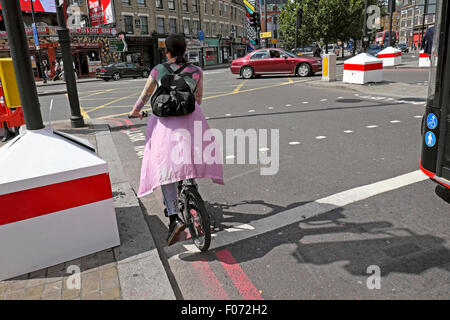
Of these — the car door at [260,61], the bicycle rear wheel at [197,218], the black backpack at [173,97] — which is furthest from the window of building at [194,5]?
the bicycle rear wheel at [197,218]

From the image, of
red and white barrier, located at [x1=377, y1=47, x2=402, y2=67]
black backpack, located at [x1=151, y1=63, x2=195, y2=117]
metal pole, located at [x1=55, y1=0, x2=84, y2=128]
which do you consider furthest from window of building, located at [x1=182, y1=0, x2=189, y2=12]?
black backpack, located at [x1=151, y1=63, x2=195, y2=117]

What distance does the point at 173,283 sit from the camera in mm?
2695

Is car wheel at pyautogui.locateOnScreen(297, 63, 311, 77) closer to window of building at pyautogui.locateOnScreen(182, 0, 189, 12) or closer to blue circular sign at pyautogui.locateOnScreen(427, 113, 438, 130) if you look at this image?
blue circular sign at pyautogui.locateOnScreen(427, 113, 438, 130)

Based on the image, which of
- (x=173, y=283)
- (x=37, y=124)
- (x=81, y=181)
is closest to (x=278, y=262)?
(x=173, y=283)

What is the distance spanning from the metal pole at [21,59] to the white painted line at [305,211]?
1752 millimetres

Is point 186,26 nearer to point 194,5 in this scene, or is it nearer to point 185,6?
point 185,6

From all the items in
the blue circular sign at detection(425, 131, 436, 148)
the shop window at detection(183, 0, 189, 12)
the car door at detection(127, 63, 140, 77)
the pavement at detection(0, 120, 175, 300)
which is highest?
the shop window at detection(183, 0, 189, 12)

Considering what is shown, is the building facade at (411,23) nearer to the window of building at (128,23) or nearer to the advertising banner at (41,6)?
the window of building at (128,23)

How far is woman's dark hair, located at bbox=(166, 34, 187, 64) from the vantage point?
9.54ft

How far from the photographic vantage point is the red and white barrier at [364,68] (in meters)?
13.4

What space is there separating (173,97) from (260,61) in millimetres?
17893

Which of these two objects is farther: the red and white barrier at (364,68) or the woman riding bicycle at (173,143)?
the red and white barrier at (364,68)

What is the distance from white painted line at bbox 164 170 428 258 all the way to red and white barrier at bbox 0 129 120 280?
72cm
